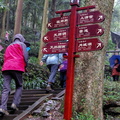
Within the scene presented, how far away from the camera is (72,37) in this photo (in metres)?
4.34

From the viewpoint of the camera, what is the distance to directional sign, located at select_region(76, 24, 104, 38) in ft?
13.3

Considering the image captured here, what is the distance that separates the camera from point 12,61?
16.0ft

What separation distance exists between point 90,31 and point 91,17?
1.00ft

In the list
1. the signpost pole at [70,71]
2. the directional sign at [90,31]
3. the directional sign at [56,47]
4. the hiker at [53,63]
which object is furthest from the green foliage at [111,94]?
the directional sign at [90,31]

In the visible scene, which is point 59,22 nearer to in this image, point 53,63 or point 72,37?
point 72,37

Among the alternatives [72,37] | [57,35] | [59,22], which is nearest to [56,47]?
[57,35]

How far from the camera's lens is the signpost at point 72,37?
4.11 metres

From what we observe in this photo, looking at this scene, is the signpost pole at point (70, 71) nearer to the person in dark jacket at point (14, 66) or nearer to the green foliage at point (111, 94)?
the person in dark jacket at point (14, 66)

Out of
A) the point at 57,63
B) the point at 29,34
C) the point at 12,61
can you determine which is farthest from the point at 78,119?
the point at 29,34

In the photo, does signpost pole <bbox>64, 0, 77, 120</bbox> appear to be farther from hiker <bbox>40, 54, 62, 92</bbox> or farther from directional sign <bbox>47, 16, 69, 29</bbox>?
hiker <bbox>40, 54, 62, 92</bbox>

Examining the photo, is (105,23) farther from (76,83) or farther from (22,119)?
(22,119)

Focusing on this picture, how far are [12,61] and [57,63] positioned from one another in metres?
2.52

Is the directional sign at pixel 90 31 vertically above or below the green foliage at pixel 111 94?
above

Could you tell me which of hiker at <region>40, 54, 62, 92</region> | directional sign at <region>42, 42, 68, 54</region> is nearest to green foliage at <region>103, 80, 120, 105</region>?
hiker at <region>40, 54, 62, 92</region>
